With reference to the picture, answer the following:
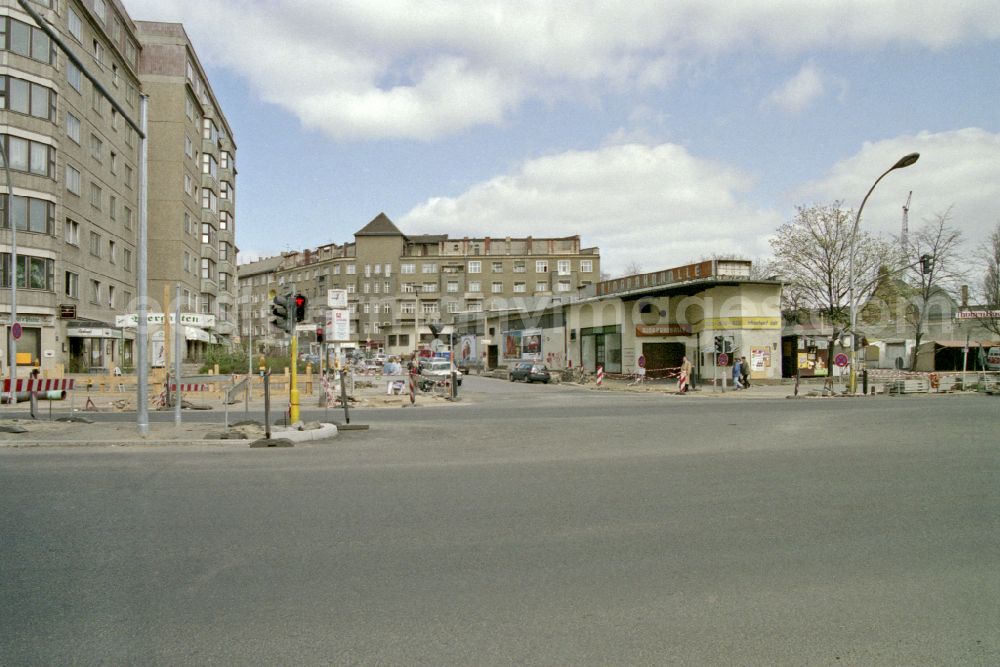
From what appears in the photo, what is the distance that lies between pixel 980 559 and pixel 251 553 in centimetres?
597

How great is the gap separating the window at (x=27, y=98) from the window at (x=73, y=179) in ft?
9.34

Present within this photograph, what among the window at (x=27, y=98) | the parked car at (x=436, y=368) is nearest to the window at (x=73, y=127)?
the window at (x=27, y=98)

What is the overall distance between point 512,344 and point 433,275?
3750 centimetres

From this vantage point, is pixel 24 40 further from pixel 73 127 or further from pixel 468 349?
pixel 468 349

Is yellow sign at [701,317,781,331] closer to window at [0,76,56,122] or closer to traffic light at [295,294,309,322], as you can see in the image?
traffic light at [295,294,309,322]

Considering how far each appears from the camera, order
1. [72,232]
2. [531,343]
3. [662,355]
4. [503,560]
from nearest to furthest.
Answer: [503,560], [72,232], [662,355], [531,343]

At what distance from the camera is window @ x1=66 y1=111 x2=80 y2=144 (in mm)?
36603

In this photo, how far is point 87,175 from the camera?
39000mm

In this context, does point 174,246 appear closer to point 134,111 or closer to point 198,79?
point 134,111

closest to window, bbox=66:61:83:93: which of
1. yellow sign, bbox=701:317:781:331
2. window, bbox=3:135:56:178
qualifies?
window, bbox=3:135:56:178

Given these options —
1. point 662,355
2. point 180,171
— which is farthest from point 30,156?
point 662,355

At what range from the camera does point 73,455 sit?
1176 cm

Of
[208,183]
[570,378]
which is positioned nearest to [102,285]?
[208,183]

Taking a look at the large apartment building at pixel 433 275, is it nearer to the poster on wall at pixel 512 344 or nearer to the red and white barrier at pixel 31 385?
the poster on wall at pixel 512 344
